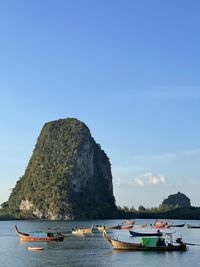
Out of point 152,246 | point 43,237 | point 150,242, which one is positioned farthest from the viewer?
point 43,237

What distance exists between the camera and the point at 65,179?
164875 millimetres

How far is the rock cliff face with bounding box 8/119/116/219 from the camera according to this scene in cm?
15912

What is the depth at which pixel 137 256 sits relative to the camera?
143 ft

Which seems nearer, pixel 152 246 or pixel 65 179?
pixel 152 246

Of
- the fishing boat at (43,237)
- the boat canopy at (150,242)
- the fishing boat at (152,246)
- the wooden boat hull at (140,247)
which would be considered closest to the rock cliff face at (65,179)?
the fishing boat at (43,237)

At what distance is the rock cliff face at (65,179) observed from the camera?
159m

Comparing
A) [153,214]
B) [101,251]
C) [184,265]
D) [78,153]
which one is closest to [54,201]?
[78,153]

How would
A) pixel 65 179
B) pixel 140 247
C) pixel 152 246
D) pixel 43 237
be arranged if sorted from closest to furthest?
pixel 152 246
pixel 140 247
pixel 43 237
pixel 65 179

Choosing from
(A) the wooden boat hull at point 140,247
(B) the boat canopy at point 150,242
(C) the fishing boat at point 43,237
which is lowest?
(A) the wooden boat hull at point 140,247

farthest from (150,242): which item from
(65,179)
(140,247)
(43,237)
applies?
(65,179)

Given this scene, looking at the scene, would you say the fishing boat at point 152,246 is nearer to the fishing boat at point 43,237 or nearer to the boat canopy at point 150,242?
the boat canopy at point 150,242

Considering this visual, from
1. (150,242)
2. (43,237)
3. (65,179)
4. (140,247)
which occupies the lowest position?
(140,247)

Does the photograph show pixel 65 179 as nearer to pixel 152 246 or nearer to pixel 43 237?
pixel 43 237

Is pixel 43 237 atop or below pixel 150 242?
atop
